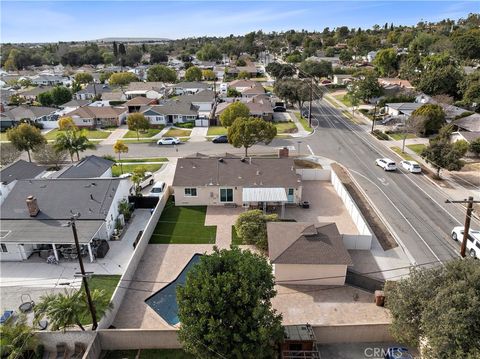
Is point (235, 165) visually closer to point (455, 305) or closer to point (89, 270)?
point (89, 270)

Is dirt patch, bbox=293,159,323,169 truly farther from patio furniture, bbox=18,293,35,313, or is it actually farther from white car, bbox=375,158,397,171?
patio furniture, bbox=18,293,35,313

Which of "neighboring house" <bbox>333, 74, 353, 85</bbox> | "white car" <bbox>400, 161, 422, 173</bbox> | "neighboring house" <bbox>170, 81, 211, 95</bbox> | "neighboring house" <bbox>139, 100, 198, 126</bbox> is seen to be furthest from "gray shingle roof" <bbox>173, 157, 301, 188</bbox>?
"neighboring house" <bbox>333, 74, 353, 85</bbox>

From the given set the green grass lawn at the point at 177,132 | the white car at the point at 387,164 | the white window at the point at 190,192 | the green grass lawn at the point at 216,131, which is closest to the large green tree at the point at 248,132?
the white window at the point at 190,192

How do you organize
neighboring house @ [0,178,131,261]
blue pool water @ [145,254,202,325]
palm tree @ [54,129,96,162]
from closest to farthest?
1. blue pool water @ [145,254,202,325]
2. neighboring house @ [0,178,131,261]
3. palm tree @ [54,129,96,162]

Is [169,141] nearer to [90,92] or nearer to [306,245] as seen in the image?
[306,245]

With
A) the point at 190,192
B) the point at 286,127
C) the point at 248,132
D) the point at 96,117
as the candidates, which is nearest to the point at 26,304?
the point at 190,192

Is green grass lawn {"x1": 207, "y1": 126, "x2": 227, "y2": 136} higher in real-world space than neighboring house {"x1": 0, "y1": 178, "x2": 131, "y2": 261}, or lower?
higher

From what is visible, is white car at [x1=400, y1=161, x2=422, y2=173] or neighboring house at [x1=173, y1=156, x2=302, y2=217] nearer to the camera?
neighboring house at [x1=173, y1=156, x2=302, y2=217]
